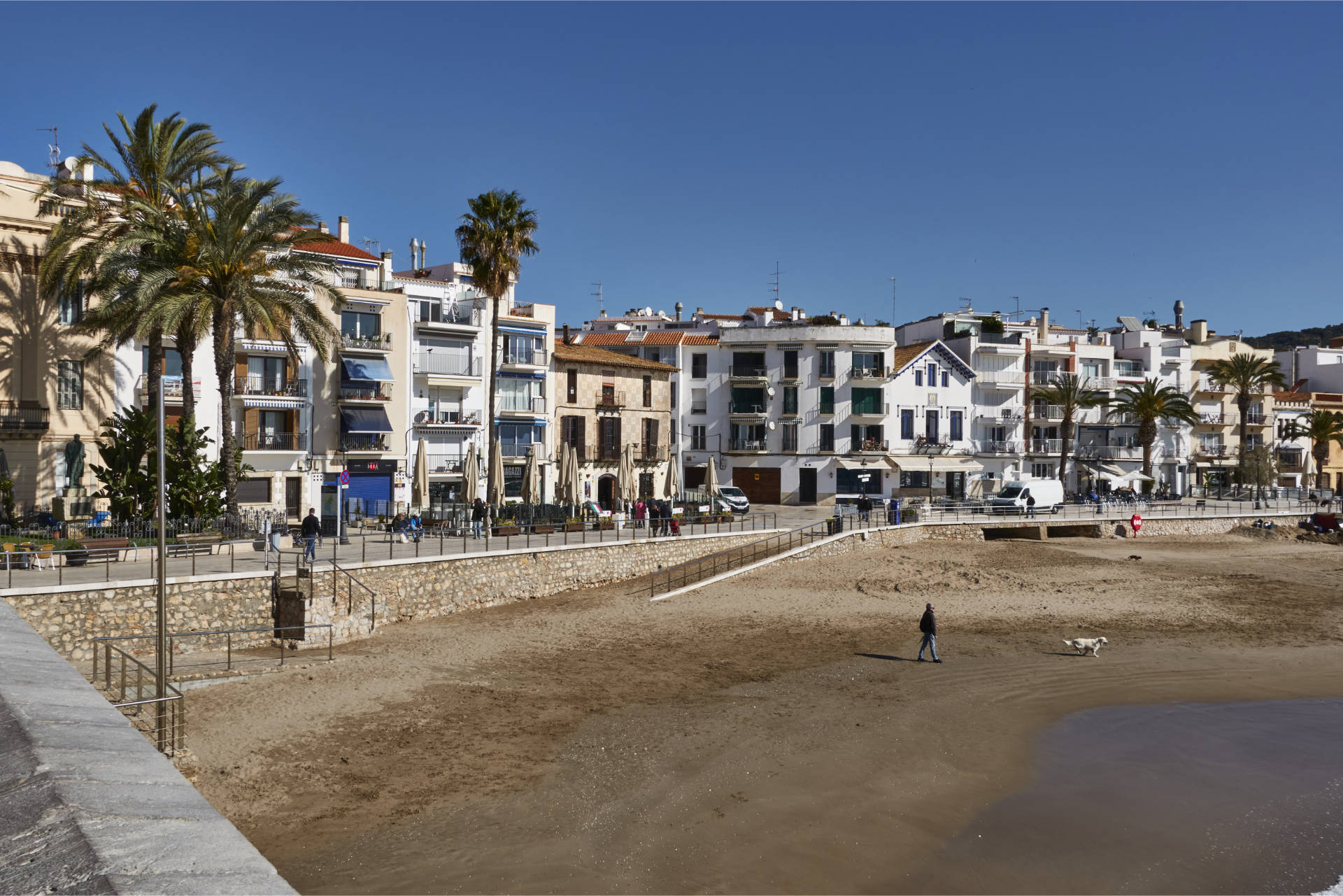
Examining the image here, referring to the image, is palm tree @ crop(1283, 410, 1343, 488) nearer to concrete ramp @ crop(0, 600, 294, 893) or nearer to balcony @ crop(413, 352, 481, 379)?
balcony @ crop(413, 352, 481, 379)

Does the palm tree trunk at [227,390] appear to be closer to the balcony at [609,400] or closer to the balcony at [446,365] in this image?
the balcony at [446,365]

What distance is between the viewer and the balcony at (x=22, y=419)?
104 feet

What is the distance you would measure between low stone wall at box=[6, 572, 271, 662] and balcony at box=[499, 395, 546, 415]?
24.6 metres

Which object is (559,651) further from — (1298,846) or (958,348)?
(958,348)

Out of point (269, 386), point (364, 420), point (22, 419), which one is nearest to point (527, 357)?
point (364, 420)

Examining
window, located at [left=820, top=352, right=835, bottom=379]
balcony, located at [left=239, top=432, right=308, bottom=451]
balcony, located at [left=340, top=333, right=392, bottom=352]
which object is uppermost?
window, located at [left=820, top=352, right=835, bottom=379]

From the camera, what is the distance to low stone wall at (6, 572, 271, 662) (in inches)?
817

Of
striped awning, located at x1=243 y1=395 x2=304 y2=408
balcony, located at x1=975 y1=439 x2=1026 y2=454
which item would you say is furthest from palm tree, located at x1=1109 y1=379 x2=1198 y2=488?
striped awning, located at x1=243 y1=395 x2=304 y2=408

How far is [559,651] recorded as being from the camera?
2472cm

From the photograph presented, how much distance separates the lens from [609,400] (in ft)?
178

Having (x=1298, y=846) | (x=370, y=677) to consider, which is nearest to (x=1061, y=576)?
(x=1298, y=846)

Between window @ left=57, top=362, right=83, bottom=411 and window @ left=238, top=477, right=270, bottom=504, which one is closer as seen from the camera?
window @ left=57, top=362, right=83, bottom=411

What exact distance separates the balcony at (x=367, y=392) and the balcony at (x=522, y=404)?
657 centimetres

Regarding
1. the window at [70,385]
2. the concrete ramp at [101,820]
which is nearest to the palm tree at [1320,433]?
the window at [70,385]
